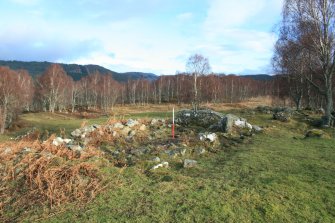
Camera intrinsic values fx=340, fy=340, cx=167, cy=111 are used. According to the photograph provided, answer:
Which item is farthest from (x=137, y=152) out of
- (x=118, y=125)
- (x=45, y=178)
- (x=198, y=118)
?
(x=198, y=118)

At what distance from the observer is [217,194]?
8.15 meters

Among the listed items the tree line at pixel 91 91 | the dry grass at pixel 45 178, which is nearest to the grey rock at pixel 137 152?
the dry grass at pixel 45 178

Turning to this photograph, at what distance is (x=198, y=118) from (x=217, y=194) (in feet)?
43.8

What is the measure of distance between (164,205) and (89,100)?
108 m

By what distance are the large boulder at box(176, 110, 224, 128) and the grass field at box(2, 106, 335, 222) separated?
846cm

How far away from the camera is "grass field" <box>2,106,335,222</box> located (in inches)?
281

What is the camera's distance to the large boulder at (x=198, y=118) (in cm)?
2069

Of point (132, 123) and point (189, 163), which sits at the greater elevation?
point (132, 123)

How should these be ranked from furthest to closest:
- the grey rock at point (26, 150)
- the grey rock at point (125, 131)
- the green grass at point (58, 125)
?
the green grass at point (58, 125)
the grey rock at point (125, 131)
the grey rock at point (26, 150)

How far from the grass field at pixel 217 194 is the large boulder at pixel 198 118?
846cm

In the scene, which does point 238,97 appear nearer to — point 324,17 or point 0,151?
point 324,17

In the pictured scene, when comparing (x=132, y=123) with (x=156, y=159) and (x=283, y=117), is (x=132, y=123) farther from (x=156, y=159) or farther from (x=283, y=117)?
(x=283, y=117)

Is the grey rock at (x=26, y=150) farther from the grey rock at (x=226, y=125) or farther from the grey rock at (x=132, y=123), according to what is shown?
the grey rock at (x=226, y=125)

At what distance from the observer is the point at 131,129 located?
16.7 meters
